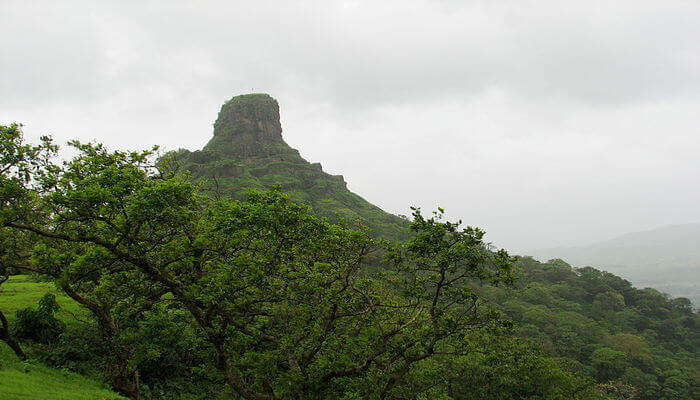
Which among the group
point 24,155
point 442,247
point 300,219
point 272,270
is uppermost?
point 24,155

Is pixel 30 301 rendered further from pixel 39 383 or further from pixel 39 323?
pixel 39 383

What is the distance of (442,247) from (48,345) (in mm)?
21220

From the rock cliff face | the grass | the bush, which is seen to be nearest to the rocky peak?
the rock cliff face

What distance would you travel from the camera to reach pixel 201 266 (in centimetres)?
1622

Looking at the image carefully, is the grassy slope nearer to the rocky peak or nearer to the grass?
the grass

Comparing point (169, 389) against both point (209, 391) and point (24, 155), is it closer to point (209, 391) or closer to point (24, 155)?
point (209, 391)

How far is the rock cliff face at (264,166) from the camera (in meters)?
104

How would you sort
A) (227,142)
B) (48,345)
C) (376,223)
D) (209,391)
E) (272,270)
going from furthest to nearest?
(227,142), (376,223), (209,391), (48,345), (272,270)

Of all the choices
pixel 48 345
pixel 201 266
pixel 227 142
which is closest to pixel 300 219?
pixel 201 266

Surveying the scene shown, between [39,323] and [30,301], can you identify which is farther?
[30,301]

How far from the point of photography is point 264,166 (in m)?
124

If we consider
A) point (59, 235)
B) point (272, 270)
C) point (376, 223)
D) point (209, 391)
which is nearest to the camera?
point (59, 235)

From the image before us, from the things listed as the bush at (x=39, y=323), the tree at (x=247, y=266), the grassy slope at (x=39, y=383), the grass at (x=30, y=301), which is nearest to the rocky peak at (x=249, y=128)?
the grass at (x=30, y=301)

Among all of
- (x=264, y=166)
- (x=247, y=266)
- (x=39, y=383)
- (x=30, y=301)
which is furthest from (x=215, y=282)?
(x=264, y=166)
